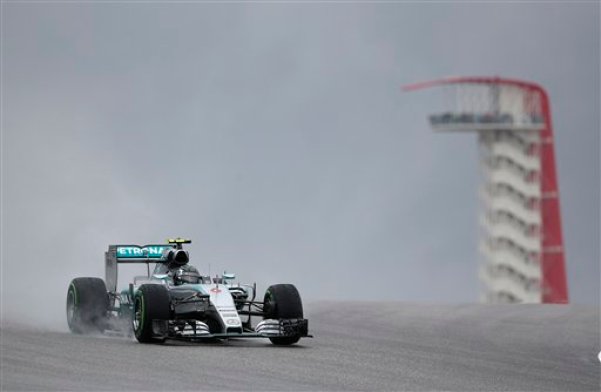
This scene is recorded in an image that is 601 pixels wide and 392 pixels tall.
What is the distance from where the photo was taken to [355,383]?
2258cm

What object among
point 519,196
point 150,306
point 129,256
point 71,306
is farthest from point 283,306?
point 519,196

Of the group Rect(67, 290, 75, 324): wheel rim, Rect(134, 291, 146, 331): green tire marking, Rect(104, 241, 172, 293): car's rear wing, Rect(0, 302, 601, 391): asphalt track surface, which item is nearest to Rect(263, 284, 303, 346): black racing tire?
Rect(0, 302, 601, 391): asphalt track surface

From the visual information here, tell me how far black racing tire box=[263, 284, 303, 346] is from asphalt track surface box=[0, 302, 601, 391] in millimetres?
250

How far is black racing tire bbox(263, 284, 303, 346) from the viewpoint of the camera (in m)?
26.5

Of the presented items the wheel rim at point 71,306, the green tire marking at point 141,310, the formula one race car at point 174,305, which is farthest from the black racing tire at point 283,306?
the wheel rim at point 71,306

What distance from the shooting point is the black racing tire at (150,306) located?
24.8 meters

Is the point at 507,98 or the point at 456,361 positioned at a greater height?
the point at 507,98

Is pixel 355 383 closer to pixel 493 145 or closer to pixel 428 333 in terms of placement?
pixel 428 333

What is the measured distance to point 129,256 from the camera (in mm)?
29453

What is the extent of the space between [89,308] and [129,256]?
1819mm

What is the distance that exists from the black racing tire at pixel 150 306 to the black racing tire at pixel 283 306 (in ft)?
7.67

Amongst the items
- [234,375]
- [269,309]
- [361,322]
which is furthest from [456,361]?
[361,322]

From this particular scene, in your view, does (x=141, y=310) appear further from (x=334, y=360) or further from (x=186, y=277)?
(x=334, y=360)

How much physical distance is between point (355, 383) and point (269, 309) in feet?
14.8
